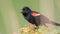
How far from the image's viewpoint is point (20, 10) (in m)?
0.97

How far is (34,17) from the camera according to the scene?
3.20 feet

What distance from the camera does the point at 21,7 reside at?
97 centimetres

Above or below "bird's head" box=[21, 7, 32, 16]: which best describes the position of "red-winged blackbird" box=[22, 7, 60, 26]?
below

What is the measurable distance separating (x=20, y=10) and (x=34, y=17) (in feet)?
0.26

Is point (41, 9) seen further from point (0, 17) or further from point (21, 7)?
point (0, 17)

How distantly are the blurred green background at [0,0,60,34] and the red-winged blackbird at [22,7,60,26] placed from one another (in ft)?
0.05

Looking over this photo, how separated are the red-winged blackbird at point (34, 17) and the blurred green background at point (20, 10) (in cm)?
2

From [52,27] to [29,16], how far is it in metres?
0.13

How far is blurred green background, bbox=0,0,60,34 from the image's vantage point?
96 cm

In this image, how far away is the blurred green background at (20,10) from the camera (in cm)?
96

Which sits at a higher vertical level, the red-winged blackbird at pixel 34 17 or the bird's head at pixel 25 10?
the bird's head at pixel 25 10

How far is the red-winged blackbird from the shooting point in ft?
3.15

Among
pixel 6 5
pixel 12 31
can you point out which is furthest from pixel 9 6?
pixel 12 31

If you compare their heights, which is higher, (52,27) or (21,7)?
(21,7)
